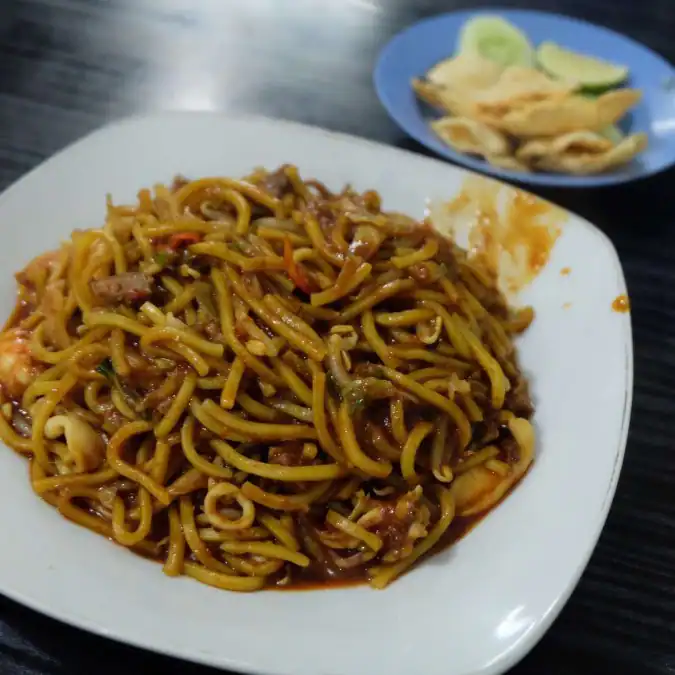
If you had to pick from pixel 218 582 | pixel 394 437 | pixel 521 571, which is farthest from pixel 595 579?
pixel 218 582

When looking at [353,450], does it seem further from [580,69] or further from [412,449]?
[580,69]

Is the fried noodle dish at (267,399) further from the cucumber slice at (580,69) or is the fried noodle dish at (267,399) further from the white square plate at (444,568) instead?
the cucumber slice at (580,69)

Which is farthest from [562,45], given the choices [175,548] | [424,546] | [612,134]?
[175,548]

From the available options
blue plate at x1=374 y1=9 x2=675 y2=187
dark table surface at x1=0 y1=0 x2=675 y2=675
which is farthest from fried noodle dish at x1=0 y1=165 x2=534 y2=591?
blue plate at x1=374 y1=9 x2=675 y2=187

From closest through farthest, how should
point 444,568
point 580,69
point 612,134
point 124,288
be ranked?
point 444,568, point 124,288, point 612,134, point 580,69

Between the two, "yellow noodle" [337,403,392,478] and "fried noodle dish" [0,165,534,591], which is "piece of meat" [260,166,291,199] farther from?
"yellow noodle" [337,403,392,478]

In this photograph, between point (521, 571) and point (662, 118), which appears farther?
point (662, 118)

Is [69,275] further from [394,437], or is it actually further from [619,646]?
[619,646]
